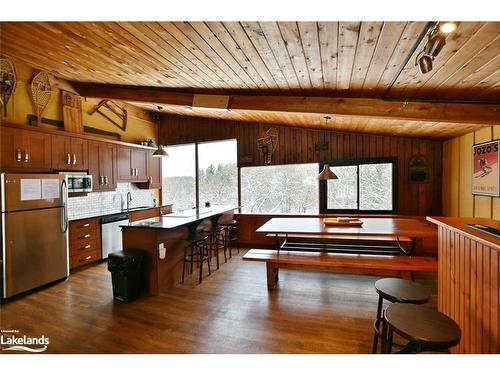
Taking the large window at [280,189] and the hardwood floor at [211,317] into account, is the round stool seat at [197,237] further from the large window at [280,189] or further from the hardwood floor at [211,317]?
the large window at [280,189]

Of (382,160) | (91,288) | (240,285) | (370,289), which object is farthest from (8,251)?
(382,160)

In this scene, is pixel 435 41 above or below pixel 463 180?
above

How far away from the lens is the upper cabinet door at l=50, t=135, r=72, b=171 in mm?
3914

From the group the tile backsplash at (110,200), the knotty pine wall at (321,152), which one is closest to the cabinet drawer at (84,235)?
the tile backsplash at (110,200)

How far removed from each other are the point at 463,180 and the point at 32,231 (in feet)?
21.1

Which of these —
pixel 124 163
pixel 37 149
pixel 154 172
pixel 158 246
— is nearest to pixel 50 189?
pixel 37 149

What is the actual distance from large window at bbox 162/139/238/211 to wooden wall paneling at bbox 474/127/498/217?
14.5 ft

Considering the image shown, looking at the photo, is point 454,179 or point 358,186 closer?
point 454,179

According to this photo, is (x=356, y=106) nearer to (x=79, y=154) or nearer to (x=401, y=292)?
(x=401, y=292)

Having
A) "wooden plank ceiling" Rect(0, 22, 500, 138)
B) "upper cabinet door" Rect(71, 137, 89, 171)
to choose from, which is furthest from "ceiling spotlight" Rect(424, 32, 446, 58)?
"upper cabinet door" Rect(71, 137, 89, 171)

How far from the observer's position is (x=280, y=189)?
5793 millimetres

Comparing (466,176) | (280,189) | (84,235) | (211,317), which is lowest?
(211,317)

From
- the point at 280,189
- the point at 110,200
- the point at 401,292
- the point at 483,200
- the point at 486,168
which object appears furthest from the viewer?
the point at 280,189

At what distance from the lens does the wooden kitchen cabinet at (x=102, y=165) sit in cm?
458
